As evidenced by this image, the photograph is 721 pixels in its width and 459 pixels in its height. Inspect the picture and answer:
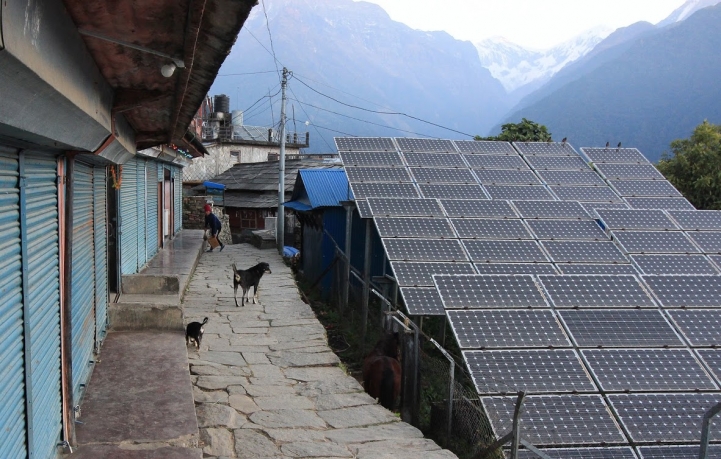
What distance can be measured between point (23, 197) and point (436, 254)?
22.5 feet

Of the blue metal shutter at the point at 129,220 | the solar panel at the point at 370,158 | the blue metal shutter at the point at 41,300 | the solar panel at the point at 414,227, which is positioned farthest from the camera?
the solar panel at the point at 370,158

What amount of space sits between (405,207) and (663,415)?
238 inches

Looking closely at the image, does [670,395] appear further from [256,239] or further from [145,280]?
[256,239]

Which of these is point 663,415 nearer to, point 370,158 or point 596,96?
point 370,158

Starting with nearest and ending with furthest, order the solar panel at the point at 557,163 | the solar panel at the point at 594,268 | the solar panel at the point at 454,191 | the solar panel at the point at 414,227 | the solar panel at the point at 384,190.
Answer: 1. the solar panel at the point at 594,268
2. the solar panel at the point at 414,227
3. the solar panel at the point at 384,190
4. the solar panel at the point at 454,191
5. the solar panel at the point at 557,163

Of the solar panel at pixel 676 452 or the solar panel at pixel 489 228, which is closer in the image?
the solar panel at pixel 676 452

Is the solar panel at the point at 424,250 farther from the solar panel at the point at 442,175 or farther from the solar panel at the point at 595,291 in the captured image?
the solar panel at the point at 442,175

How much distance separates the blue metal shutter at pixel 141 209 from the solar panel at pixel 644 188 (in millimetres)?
10483

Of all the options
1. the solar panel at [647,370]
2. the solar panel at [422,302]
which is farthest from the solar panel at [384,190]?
the solar panel at [647,370]

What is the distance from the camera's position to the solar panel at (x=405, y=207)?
1087 centimetres

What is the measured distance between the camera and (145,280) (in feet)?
32.3

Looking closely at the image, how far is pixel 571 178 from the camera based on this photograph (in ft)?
44.4

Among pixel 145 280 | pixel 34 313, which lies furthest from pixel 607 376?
pixel 145 280

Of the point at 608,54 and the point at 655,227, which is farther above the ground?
the point at 608,54
